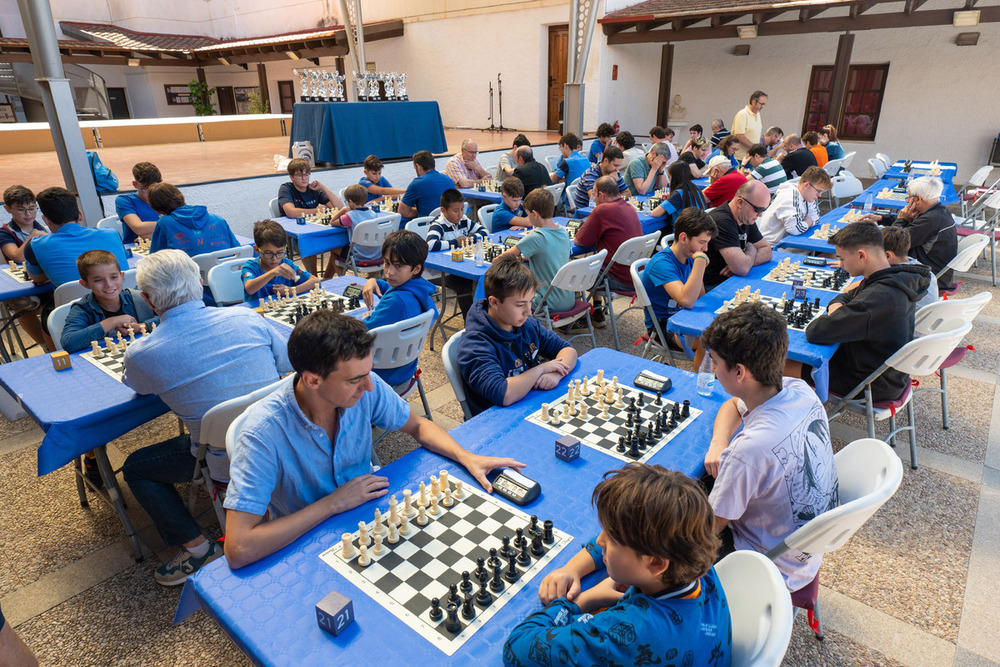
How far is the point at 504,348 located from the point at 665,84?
48.8 feet

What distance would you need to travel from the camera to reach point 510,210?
580 cm

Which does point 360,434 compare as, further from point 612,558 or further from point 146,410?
point 146,410

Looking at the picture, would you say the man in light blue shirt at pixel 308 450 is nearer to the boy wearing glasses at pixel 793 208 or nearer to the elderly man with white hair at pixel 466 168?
the boy wearing glasses at pixel 793 208

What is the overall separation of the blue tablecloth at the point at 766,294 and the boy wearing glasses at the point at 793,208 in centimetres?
79

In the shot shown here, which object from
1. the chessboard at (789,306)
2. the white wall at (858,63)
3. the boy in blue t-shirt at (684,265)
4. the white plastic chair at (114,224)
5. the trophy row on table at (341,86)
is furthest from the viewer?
the white wall at (858,63)

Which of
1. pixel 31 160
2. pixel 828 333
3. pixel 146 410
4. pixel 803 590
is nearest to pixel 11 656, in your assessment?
pixel 146 410

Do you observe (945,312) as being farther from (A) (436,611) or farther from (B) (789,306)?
(A) (436,611)

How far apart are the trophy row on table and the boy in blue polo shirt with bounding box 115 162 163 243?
5007 millimetres

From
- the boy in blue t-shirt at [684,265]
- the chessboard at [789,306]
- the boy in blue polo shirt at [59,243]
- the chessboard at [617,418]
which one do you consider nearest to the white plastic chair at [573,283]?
the boy in blue t-shirt at [684,265]

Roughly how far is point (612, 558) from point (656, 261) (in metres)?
2.77

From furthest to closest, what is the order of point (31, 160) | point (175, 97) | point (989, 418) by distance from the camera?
1. point (175, 97)
2. point (31, 160)
3. point (989, 418)

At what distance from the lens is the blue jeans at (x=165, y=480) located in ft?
8.38

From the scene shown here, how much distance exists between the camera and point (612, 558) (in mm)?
1226

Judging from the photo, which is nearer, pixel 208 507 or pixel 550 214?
pixel 208 507
